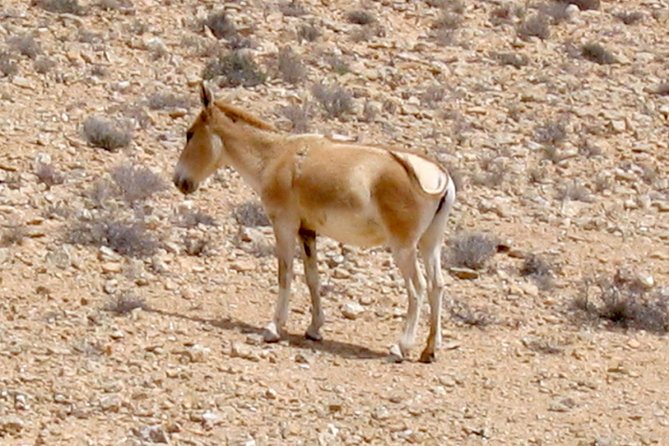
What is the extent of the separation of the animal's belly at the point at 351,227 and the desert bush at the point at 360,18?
34.2 feet

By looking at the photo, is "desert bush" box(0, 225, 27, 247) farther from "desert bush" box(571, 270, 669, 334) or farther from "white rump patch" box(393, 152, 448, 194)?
"desert bush" box(571, 270, 669, 334)

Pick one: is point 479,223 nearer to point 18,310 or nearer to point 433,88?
point 433,88

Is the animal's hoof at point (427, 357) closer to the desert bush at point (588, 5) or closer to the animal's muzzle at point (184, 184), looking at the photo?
the animal's muzzle at point (184, 184)

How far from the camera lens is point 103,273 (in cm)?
1245

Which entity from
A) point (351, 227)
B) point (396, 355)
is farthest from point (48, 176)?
point (396, 355)

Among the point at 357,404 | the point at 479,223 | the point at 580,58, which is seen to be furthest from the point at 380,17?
the point at 357,404

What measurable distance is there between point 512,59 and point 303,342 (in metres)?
10.0

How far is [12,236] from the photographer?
503 inches

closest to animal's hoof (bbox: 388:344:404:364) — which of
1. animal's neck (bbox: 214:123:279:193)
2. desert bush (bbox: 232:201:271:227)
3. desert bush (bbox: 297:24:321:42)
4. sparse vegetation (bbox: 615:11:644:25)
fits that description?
animal's neck (bbox: 214:123:279:193)

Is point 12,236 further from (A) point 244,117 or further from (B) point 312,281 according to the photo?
(B) point 312,281

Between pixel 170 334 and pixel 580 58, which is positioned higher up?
pixel 170 334

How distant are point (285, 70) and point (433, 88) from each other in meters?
1.86

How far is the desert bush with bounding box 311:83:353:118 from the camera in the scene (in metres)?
17.9

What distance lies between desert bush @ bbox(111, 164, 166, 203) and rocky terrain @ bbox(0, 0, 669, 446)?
3 centimetres
